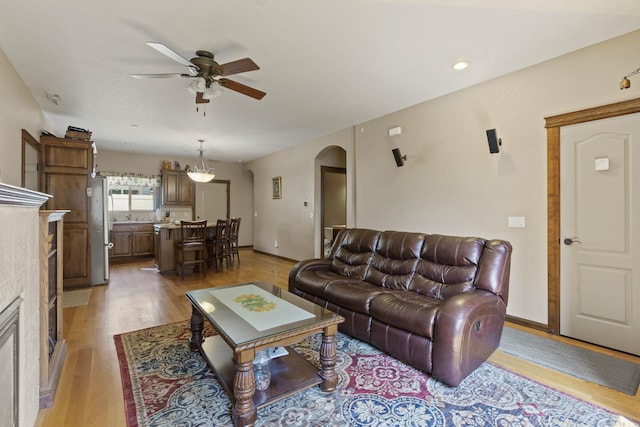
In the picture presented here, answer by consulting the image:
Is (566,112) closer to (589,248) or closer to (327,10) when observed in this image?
(589,248)

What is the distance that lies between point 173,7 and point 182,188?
20.7 ft

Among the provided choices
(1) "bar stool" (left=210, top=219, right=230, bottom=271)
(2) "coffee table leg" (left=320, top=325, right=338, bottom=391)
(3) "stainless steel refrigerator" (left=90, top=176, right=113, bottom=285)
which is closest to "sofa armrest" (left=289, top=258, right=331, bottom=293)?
(2) "coffee table leg" (left=320, top=325, right=338, bottom=391)

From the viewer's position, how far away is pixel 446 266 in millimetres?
2709

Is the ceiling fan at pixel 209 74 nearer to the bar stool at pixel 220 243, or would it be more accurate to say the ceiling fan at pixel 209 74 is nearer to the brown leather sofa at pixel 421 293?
the brown leather sofa at pixel 421 293

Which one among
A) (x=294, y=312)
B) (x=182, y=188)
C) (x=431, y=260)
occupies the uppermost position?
(x=182, y=188)

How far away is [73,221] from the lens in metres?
4.46

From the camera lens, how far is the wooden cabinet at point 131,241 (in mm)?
6797

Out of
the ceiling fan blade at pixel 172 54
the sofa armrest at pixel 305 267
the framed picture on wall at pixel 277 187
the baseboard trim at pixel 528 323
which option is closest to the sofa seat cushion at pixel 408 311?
the sofa armrest at pixel 305 267

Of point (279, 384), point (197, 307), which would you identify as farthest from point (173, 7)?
point (279, 384)

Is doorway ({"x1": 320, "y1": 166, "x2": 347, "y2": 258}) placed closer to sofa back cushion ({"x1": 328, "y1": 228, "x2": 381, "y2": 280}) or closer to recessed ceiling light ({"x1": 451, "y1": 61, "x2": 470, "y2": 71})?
sofa back cushion ({"x1": 328, "y1": 228, "x2": 381, "y2": 280})

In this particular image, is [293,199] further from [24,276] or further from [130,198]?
[24,276]

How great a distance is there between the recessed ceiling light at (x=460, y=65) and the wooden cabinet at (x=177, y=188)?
691 centimetres

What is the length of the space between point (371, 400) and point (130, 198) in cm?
784

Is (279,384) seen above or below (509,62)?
below
